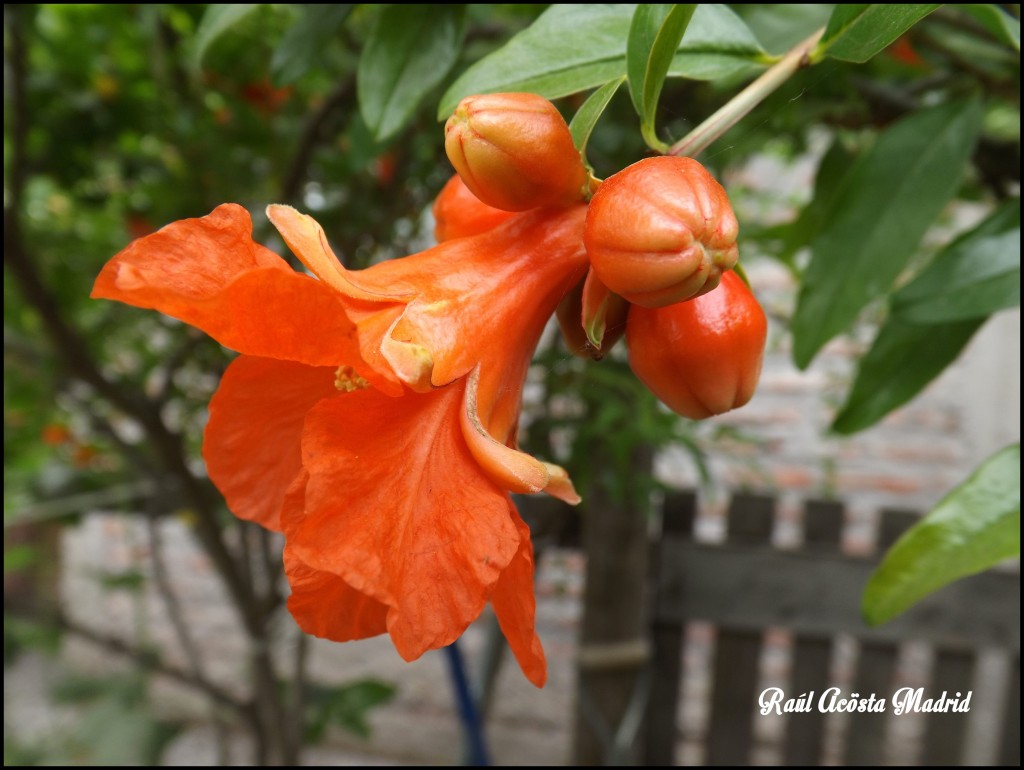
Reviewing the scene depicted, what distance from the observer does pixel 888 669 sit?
1.35 meters

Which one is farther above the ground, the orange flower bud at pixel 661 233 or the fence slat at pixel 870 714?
the orange flower bud at pixel 661 233

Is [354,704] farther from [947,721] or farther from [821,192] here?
[947,721]

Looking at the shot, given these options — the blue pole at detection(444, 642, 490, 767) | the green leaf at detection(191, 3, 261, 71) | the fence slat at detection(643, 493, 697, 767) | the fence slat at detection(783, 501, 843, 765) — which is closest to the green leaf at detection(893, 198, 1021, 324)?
the green leaf at detection(191, 3, 261, 71)

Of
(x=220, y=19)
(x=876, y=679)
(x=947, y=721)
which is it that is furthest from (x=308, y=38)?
(x=947, y=721)

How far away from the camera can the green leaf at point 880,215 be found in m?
0.45

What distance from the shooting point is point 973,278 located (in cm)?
42

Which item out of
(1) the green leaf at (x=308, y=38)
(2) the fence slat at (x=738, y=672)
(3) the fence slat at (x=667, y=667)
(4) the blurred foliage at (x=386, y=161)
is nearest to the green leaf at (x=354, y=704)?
(4) the blurred foliage at (x=386, y=161)

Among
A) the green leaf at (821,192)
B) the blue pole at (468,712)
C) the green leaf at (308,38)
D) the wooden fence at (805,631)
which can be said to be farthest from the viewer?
the wooden fence at (805,631)

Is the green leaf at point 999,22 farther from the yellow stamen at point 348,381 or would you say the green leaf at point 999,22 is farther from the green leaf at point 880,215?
the yellow stamen at point 348,381

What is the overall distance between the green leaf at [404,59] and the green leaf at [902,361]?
0.30m

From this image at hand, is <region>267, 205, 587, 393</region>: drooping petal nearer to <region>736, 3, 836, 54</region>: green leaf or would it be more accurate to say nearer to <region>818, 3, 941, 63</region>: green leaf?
<region>818, 3, 941, 63</region>: green leaf

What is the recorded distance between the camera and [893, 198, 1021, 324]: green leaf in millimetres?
407

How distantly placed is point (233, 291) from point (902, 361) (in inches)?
16.6

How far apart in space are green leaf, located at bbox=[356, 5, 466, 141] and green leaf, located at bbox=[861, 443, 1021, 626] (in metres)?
0.30
